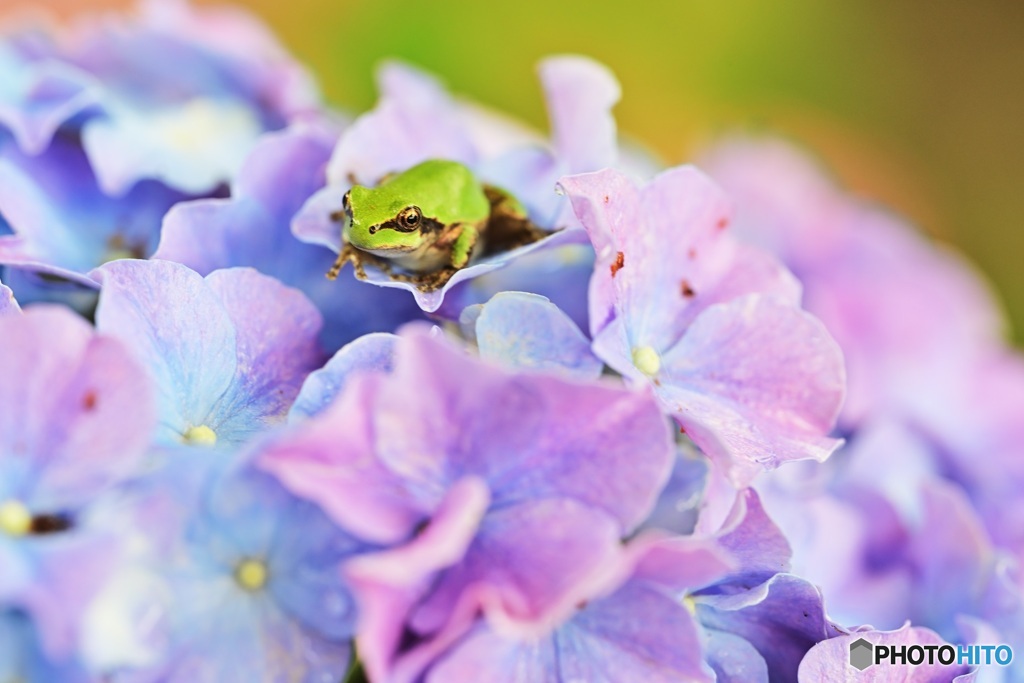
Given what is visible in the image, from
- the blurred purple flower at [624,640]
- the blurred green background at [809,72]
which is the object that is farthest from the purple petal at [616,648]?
the blurred green background at [809,72]

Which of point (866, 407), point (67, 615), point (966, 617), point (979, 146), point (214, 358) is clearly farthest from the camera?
point (979, 146)

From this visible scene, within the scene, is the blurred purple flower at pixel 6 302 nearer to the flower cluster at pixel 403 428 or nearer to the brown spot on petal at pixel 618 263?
the flower cluster at pixel 403 428

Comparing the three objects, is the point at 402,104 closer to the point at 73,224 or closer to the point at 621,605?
the point at 73,224

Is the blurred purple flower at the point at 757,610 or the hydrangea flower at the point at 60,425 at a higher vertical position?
the hydrangea flower at the point at 60,425

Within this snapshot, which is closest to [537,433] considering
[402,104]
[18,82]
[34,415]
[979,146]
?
[34,415]

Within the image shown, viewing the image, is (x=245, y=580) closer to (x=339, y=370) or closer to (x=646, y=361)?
(x=339, y=370)

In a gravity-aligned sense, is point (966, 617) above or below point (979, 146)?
above

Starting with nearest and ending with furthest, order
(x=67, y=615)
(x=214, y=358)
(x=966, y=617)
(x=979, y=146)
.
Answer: (x=67, y=615)
(x=214, y=358)
(x=966, y=617)
(x=979, y=146)

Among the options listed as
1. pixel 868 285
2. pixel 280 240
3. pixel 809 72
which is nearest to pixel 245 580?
pixel 280 240
